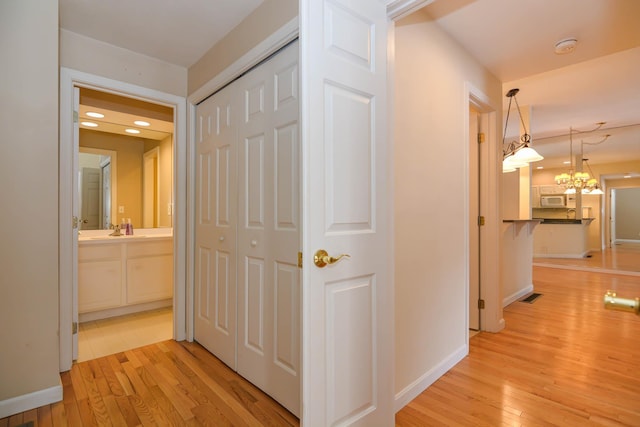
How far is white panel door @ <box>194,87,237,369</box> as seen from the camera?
2283 mm

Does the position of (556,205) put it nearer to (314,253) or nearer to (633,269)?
(633,269)

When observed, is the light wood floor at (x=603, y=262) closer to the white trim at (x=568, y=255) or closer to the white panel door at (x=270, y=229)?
the white trim at (x=568, y=255)

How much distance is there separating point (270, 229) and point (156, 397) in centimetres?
125

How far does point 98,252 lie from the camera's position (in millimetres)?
3184

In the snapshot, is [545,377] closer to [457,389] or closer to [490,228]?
[457,389]

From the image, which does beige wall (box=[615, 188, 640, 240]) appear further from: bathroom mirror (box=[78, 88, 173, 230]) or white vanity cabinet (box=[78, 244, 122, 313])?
white vanity cabinet (box=[78, 244, 122, 313])

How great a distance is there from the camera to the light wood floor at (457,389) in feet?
5.66

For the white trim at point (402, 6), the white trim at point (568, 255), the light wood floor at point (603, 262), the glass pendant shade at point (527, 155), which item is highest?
the white trim at point (402, 6)

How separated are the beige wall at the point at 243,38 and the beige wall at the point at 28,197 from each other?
0.96m

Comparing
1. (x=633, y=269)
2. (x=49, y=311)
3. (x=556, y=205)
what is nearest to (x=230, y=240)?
(x=49, y=311)

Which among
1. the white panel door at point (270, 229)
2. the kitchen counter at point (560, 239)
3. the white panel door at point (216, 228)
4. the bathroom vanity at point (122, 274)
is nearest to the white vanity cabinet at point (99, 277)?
the bathroom vanity at point (122, 274)

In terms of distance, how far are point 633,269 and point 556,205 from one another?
2.93 meters

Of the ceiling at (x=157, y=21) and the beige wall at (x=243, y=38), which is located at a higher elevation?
the ceiling at (x=157, y=21)

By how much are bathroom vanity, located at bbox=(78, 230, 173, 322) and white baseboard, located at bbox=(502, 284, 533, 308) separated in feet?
13.2
